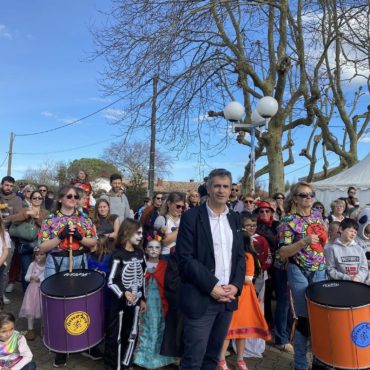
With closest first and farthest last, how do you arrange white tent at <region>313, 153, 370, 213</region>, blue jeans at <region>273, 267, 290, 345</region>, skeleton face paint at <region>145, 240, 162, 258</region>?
skeleton face paint at <region>145, 240, 162, 258</region>, blue jeans at <region>273, 267, 290, 345</region>, white tent at <region>313, 153, 370, 213</region>

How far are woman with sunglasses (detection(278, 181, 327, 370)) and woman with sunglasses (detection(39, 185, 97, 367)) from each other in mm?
2037

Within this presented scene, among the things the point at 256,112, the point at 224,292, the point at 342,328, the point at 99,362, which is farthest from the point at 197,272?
the point at 256,112

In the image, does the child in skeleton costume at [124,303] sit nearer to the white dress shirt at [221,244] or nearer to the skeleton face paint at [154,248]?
the skeleton face paint at [154,248]

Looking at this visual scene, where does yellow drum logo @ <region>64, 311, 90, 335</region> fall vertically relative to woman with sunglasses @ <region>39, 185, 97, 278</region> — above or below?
below

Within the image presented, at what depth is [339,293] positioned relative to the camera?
3375mm

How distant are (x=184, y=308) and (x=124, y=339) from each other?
4.26 feet

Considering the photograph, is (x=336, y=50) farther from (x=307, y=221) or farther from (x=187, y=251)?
(x=187, y=251)

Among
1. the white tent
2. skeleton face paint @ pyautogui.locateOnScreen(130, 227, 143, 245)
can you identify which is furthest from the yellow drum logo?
the white tent

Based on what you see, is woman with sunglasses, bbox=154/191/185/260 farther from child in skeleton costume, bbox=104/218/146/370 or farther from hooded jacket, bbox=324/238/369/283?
hooded jacket, bbox=324/238/369/283

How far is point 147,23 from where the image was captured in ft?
22.1

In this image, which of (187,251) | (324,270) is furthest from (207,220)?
(324,270)

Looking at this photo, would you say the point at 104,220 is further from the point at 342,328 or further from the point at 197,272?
the point at 342,328

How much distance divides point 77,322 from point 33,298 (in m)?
1.50

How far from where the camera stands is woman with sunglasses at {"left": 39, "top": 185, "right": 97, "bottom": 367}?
386 cm
